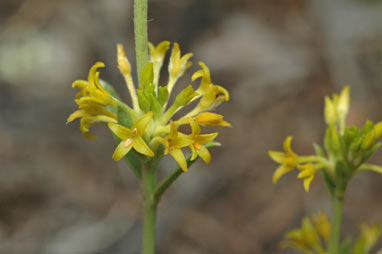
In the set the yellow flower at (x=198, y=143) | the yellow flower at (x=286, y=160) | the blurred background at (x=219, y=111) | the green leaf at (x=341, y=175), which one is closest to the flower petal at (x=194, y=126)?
the yellow flower at (x=198, y=143)

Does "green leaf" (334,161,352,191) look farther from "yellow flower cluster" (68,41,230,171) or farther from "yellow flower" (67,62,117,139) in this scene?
"yellow flower" (67,62,117,139)

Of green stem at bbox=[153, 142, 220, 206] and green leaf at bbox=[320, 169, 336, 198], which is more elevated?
green stem at bbox=[153, 142, 220, 206]

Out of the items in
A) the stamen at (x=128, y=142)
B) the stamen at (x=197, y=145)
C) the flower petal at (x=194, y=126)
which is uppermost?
the flower petal at (x=194, y=126)

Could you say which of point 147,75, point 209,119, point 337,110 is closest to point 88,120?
point 147,75

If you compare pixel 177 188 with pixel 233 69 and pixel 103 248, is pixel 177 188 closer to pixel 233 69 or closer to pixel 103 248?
pixel 103 248

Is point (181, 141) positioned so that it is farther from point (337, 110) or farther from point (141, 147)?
point (337, 110)

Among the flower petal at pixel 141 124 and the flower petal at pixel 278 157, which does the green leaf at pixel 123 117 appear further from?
the flower petal at pixel 278 157

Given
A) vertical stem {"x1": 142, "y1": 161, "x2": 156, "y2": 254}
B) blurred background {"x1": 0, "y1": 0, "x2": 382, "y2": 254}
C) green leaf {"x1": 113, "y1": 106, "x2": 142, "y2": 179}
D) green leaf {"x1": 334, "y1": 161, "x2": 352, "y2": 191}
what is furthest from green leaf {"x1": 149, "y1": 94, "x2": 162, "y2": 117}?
blurred background {"x1": 0, "y1": 0, "x2": 382, "y2": 254}
